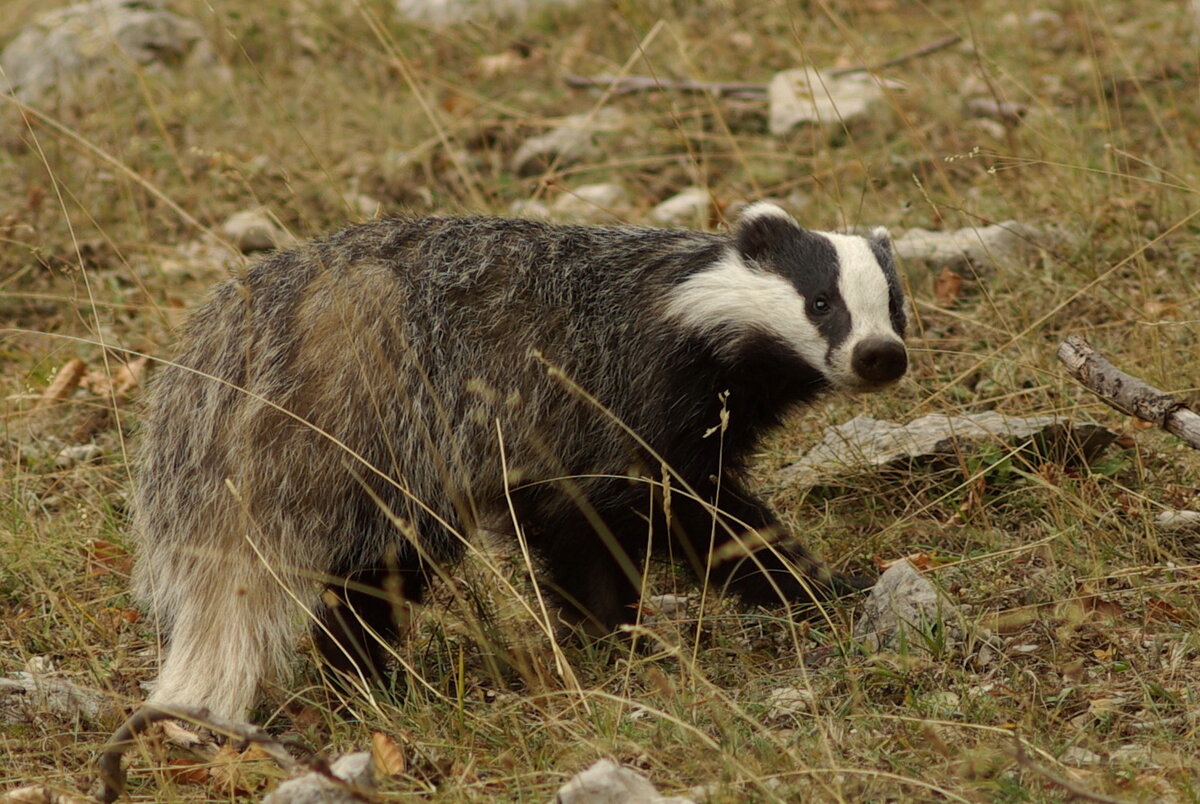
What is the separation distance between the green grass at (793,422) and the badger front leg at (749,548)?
134 millimetres

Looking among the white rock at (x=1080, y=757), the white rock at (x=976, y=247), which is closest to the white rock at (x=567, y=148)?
the white rock at (x=976, y=247)

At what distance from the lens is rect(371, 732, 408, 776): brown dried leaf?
3012 mm

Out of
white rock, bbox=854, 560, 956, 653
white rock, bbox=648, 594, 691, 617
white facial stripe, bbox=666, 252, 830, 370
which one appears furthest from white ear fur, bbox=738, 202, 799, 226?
white rock, bbox=648, 594, 691, 617

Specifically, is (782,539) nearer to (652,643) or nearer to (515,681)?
(652,643)

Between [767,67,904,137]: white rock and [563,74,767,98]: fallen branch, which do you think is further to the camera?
[563,74,767,98]: fallen branch

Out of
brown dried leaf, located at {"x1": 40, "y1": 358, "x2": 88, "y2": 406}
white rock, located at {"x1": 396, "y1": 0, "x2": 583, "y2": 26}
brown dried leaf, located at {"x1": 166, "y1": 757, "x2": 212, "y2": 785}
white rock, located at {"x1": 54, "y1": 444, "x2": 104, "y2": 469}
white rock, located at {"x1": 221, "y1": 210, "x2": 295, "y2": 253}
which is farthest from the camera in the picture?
white rock, located at {"x1": 396, "y1": 0, "x2": 583, "y2": 26}

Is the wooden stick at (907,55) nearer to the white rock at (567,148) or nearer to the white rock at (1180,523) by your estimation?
the white rock at (567,148)

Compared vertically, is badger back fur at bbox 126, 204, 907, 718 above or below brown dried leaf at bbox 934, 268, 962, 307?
above

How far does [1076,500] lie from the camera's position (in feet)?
13.0

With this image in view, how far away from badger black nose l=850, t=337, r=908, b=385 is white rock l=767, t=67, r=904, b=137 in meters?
3.07

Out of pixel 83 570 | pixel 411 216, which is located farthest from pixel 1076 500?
pixel 83 570

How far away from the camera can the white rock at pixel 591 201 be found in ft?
20.2

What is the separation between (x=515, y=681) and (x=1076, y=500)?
161 cm

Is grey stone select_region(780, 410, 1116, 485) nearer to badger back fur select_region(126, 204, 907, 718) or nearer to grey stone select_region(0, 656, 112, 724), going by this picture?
badger back fur select_region(126, 204, 907, 718)
